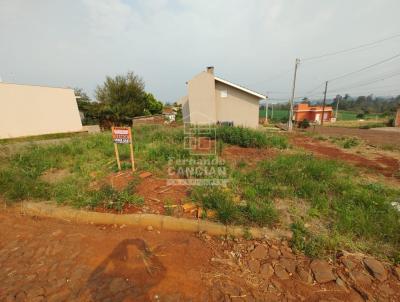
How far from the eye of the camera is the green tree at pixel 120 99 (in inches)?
810

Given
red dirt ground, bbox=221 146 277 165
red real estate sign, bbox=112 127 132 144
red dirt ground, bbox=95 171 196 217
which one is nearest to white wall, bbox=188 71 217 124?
red dirt ground, bbox=221 146 277 165

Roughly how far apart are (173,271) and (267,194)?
7.08ft

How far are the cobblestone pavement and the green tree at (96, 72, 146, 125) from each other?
1944 cm

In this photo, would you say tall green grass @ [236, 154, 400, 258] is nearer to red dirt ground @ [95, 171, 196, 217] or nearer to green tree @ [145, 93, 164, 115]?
red dirt ground @ [95, 171, 196, 217]

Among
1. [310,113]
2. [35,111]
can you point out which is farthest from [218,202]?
[310,113]

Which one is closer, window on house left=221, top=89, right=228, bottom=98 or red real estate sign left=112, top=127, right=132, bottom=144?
red real estate sign left=112, top=127, right=132, bottom=144

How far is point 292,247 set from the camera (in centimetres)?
242

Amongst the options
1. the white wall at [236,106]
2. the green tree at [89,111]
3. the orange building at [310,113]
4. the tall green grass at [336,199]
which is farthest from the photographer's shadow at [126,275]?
the orange building at [310,113]

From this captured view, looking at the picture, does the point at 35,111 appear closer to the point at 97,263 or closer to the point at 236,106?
the point at 236,106

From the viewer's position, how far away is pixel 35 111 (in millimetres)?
14930

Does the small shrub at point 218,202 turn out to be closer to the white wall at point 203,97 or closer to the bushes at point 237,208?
the bushes at point 237,208

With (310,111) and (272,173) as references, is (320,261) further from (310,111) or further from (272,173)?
(310,111)

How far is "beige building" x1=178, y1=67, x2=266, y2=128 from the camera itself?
1549 centimetres

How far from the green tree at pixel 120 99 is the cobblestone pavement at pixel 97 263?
63.8ft
